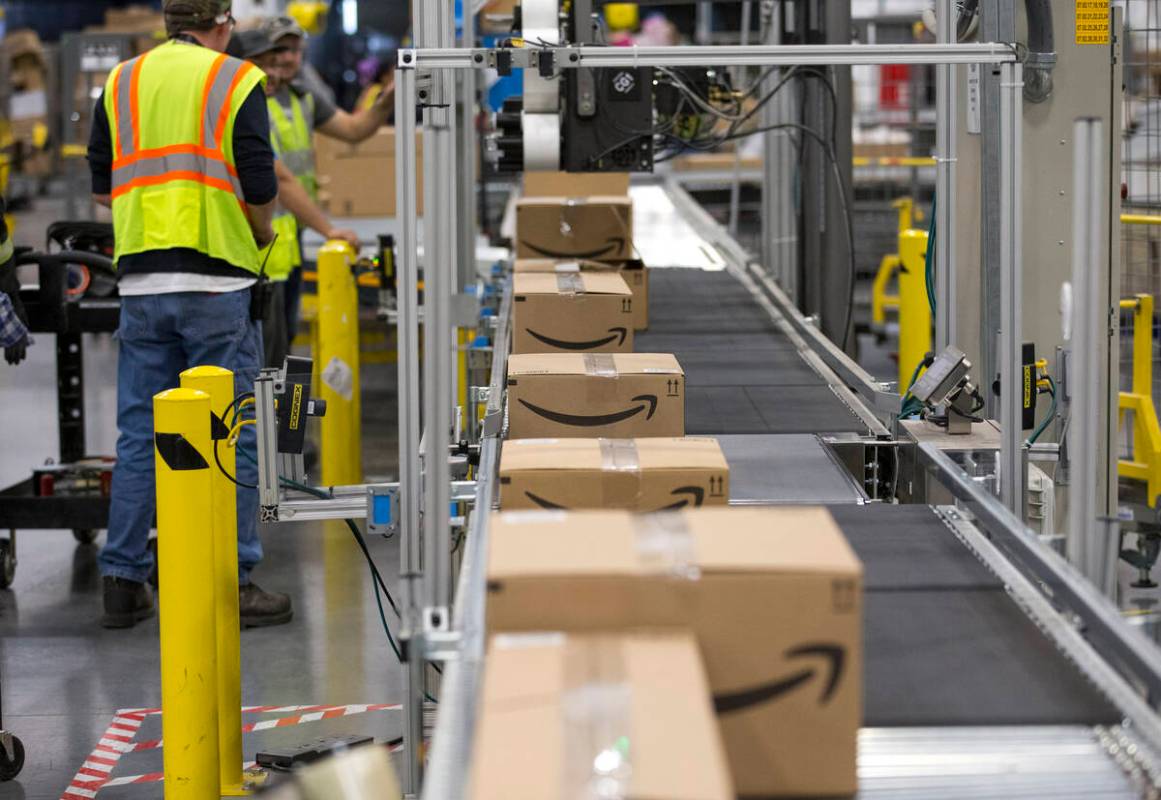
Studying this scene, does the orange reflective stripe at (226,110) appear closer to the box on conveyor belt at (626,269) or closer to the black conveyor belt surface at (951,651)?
the box on conveyor belt at (626,269)

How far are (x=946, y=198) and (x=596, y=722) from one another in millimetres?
2505

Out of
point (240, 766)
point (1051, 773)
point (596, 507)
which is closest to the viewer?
point (1051, 773)

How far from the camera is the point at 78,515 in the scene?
5371 millimetres

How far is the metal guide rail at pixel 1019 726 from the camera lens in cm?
203

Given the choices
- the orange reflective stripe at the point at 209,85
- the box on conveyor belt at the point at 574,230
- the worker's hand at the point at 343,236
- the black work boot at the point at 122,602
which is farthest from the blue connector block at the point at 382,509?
the worker's hand at the point at 343,236

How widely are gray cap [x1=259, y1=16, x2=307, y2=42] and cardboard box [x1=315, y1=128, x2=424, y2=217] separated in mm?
2354

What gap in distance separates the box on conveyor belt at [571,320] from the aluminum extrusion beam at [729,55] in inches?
49.5

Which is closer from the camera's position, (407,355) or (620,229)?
(407,355)

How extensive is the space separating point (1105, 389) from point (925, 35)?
294 inches

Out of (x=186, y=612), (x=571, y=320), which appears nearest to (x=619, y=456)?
(x=186, y=612)

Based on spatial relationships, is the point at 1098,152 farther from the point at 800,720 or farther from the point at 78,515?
the point at 78,515

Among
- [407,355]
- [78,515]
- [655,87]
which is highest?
[655,87]

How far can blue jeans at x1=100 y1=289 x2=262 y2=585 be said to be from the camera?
4.71 meters

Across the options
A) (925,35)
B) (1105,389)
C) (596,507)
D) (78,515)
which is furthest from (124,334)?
(925,35)
